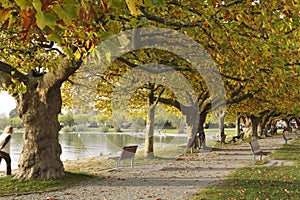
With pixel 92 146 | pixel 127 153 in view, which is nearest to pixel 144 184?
pixel 127 153

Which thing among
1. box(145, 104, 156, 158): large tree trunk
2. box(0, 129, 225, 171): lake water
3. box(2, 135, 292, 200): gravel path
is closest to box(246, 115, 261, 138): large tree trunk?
box(0, 129, 225, 171): lake water

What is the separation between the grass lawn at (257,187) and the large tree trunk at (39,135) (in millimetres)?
4823

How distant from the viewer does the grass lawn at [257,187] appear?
8.43 m

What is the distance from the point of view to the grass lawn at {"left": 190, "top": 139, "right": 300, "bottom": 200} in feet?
27.7

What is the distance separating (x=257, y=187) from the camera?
966 cm

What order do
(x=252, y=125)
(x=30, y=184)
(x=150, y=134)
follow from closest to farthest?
(x=30, y=184) → (x=150, y=134) → (x=252, y=125)

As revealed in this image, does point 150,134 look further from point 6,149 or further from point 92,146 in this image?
point 92,146

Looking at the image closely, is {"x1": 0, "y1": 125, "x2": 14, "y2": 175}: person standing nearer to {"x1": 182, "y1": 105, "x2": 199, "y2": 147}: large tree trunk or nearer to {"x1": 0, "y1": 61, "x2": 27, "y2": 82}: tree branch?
{"x1": 0, "y1": 61, "x2": 27, "y2": 82}: tree branch

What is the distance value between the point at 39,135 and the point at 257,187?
22.0 feet

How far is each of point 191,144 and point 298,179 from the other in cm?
1245

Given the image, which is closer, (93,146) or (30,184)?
(30,184)

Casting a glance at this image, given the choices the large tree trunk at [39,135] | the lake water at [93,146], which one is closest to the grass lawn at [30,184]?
the large tree trunk at [39,135]

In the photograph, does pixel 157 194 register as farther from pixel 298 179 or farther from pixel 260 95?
pixel 260 95

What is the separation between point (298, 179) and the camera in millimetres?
10930
